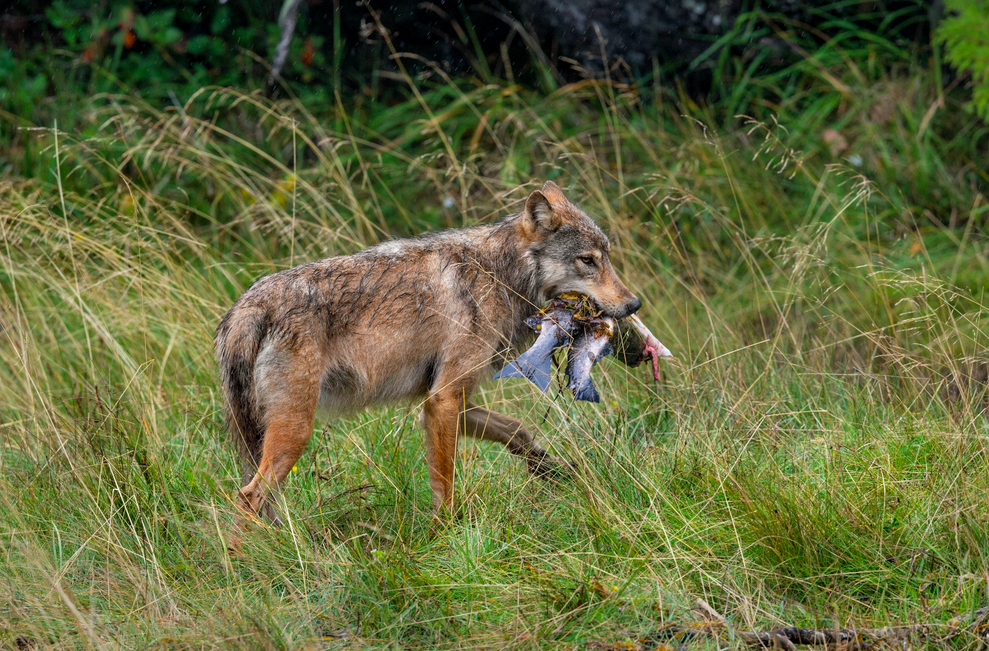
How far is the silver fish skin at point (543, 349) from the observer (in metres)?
4.40

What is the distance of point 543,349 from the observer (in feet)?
14.7

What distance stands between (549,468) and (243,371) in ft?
4.60

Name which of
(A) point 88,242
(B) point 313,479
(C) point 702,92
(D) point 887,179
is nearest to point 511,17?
(C) point 702,92

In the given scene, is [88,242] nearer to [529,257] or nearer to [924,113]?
Answer: [529,257]

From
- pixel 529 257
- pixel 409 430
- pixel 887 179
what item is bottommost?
pixel 887 179

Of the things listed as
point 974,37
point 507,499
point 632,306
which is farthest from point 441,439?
point 974,37

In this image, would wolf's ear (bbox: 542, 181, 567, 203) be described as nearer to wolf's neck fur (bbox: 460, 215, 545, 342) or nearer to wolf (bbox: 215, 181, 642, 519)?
wolf (bbox: 215, 181, 642, 519)

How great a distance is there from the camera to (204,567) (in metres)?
3.94

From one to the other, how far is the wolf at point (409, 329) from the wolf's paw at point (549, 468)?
0.01m

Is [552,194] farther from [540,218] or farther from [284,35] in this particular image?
[284,35]

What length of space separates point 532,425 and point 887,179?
171 inches

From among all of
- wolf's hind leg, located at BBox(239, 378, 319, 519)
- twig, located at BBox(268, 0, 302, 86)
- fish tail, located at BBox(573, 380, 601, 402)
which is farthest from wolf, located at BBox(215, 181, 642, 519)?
twig, located at BBox(268, 0, 302, 86)

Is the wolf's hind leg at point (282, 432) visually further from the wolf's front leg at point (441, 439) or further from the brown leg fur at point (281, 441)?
the wolf's front leg at point (441, 439)

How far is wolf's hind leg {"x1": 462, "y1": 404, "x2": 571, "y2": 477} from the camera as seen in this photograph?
4.74m
